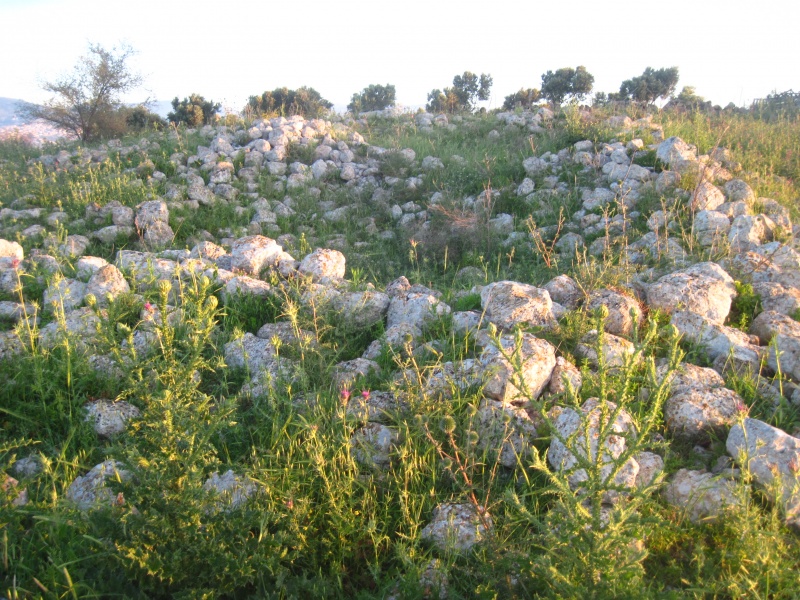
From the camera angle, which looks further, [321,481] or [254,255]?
[254,255]

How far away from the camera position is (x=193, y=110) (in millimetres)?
14375

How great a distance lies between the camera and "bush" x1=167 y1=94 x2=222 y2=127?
14.1 metres

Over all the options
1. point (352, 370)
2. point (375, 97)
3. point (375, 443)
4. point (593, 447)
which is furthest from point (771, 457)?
point (375, 97)

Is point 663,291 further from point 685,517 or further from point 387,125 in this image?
point 387,125

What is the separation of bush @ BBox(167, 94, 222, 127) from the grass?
33.7 ft

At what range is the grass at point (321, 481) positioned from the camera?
217cm

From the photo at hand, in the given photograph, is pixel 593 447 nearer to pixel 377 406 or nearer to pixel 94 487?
pixel 377 406

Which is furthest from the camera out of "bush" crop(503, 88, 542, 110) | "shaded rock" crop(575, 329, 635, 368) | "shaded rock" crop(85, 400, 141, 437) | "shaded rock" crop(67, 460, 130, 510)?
"bush" crop(503, 88, 542, 110)

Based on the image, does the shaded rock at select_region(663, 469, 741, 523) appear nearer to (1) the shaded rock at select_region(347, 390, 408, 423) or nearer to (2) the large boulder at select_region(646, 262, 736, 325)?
(1) the shaded rock at select_region(347, 390, 408, 423)

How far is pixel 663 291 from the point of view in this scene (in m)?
4.50

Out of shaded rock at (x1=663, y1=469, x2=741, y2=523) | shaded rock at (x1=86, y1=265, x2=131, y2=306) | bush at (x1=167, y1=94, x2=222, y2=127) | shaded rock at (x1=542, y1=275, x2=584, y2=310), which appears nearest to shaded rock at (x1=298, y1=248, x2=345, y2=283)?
shaded rock at (x1=86, y1=265, x2=131, y2=306)

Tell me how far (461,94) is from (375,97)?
14.6 feet

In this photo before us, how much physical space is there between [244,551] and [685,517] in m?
2.06

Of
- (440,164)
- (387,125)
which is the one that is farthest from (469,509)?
(387,125)
